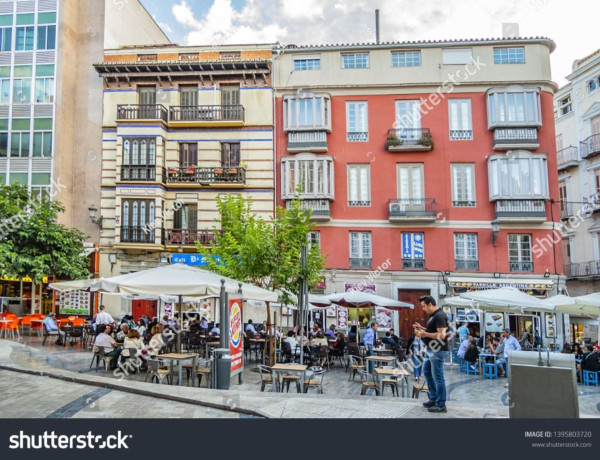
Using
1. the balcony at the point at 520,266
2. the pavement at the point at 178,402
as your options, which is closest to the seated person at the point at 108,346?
the pavement at the point at 178,402

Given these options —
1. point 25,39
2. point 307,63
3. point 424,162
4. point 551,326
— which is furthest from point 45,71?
point 551,326

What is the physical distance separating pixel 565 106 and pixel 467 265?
1567cm

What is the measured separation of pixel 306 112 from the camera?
84.8 feet

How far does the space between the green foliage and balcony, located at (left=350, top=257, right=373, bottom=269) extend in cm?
860

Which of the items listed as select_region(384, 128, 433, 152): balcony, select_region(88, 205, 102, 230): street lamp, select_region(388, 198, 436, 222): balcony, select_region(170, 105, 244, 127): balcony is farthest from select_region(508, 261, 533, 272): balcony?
select_region(88, 205, 102, 230): street lamp

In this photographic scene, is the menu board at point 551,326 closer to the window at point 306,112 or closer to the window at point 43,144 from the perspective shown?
the window at point 306,112

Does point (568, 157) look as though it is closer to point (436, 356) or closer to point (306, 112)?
point (306, 112)

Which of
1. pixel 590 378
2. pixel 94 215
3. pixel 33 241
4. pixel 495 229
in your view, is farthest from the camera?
pixel 94 215

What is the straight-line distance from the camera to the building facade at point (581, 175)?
2864 centimetres

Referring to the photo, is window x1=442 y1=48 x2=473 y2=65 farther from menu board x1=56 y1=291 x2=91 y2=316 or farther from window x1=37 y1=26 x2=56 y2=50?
menu board x1=56 y1=291 x2=91 y2=316

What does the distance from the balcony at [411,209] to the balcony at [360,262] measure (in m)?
2.38

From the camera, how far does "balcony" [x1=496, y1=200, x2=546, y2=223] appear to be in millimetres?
23938

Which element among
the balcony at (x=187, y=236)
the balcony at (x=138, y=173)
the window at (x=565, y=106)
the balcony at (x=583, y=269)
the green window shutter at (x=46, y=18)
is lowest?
the balcony at (x=583, y=269)
